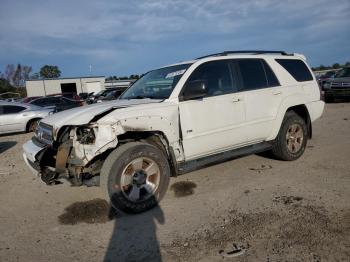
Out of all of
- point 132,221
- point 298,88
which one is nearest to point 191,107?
point 132,221

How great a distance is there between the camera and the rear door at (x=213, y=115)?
4.76 m

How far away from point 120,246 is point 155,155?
125 cm

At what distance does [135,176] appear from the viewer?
435cm

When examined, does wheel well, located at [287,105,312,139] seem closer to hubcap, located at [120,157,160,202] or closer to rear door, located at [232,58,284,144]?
rear door, located at [232,58,284,144]

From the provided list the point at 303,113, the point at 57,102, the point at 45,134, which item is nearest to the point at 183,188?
the point at 45,134

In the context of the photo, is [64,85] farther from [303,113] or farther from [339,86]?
[303,113]

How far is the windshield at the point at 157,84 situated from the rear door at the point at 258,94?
985 mm

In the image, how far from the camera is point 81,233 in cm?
395

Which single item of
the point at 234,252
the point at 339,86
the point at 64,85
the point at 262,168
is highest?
the point at 64,85

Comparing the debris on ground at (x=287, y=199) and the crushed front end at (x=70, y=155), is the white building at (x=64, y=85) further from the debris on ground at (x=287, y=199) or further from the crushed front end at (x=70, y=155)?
the debris on ground at (x=287, y=199)

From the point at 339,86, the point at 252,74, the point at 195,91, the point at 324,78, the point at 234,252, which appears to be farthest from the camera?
the point at 324,78

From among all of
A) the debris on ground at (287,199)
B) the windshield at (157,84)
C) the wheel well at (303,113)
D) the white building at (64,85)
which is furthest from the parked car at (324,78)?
the white building at (64,85)

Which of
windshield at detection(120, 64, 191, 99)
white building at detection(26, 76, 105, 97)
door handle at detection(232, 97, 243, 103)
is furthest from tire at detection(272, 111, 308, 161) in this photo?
white building at detection(26, 76, 105, 97)

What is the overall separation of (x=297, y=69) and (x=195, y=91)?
2715 millimetres
